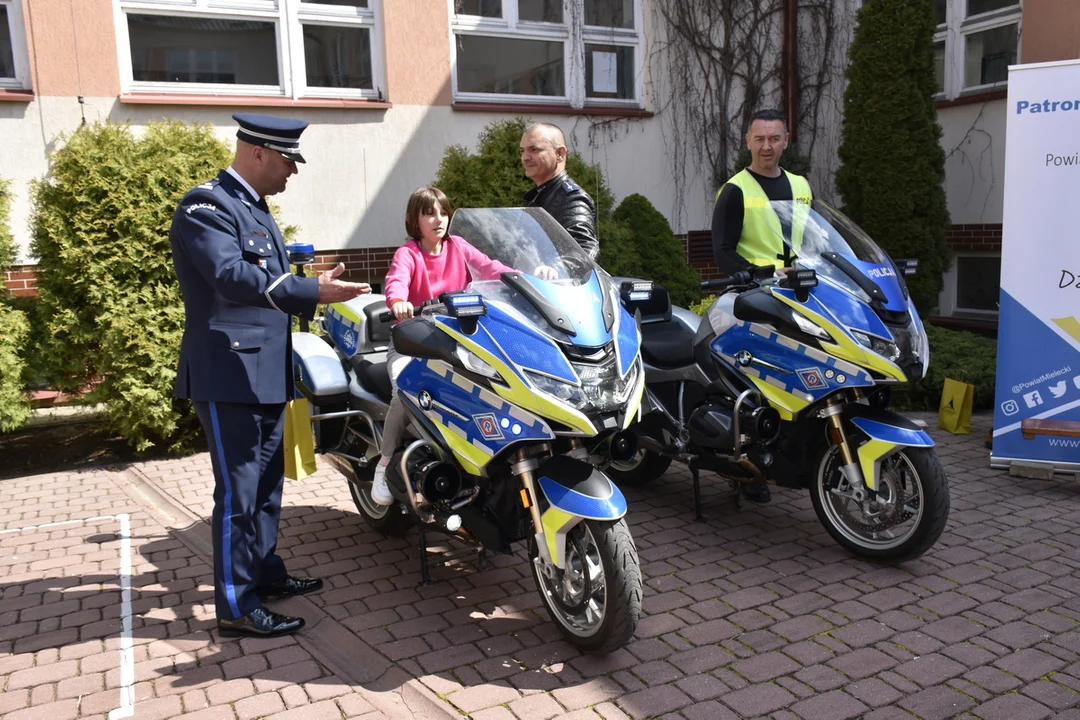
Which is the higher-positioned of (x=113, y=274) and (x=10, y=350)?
(x=113, y=274)

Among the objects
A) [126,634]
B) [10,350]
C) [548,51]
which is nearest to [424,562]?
[126,634]

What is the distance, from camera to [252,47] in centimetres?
848

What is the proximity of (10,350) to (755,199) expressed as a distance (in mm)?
4895

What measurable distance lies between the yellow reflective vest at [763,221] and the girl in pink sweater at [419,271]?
160cm

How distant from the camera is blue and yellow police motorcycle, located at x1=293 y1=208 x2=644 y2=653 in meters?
3.29

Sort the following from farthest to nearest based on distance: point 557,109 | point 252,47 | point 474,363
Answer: point 557,109, point 252,47, point 474,363

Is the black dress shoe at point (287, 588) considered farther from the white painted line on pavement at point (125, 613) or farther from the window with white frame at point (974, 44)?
the window with white frame at point (974, 44)

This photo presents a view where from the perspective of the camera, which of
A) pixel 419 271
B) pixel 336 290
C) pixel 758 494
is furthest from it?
pixel 758 494

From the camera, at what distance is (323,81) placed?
8.77m

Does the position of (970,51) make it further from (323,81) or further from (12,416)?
(12,416)

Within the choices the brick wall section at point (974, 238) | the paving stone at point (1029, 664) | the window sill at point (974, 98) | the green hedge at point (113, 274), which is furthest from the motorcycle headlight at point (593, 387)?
the window sill at point (974, 98)

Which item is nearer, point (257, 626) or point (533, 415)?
point (533, 415)

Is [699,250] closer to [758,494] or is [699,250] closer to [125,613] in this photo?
[758,494]

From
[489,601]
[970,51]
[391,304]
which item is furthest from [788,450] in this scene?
[970,51]
